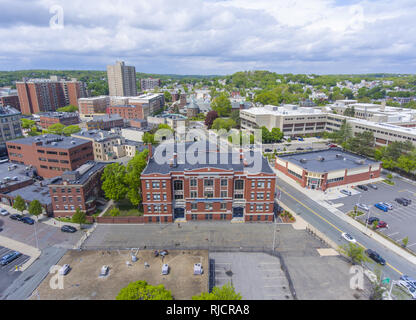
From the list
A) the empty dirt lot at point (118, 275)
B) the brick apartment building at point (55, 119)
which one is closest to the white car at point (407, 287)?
the empty dirt lot at point (118, 275)

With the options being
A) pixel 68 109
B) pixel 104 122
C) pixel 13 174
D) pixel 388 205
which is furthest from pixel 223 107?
pixel 13 174

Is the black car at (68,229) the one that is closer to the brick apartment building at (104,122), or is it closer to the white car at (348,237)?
the white car at (348,237)

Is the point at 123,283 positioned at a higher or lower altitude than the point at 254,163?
lower

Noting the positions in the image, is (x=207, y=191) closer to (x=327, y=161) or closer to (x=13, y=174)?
(x=327, y=161)

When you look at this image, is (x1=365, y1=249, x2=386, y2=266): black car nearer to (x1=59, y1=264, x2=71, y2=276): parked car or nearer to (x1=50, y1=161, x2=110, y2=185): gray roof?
(x1=59, y1=264, x2=71, y2=276): parked car

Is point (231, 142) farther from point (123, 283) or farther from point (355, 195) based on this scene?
point (123, 283)
